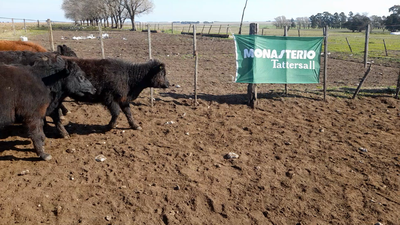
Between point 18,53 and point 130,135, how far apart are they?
3117 millimetres

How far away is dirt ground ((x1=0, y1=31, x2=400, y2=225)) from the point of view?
3951 millimetres

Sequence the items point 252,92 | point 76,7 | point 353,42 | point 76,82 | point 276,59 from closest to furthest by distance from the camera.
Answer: point 76,82 → point 252,92 → point 276,59 → point 353,42 → point 76,7

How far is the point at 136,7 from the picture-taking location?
6306cm

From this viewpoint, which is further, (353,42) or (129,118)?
(353,42)

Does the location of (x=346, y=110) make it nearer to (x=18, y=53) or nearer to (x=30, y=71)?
(x=30, y=71)

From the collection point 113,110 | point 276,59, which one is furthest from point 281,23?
point 113,110

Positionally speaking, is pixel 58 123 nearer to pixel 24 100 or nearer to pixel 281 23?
pixel 24 100

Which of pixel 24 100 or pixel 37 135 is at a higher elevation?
pixel 24 100

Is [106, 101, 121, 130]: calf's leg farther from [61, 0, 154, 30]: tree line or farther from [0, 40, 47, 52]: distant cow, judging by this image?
[61, 0, 154, 30]: tree line

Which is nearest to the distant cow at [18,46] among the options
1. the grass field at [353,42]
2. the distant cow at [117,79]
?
the distant cow at [117,79]

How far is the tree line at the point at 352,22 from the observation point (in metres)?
44.8

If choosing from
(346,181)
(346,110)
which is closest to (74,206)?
(346,181)

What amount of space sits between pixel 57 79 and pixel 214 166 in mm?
3342

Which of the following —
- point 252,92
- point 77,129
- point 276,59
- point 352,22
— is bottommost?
point 77,129
